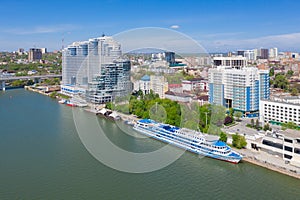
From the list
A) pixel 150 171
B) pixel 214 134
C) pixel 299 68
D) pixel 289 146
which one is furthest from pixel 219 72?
pixel 299 68

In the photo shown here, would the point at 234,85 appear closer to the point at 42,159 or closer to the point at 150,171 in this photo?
the point at 150,171

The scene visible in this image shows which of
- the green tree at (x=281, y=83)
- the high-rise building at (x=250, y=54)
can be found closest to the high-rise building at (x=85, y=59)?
the green tree at (x=281, y=83)

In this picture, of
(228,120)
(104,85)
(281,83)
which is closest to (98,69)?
(104,85)

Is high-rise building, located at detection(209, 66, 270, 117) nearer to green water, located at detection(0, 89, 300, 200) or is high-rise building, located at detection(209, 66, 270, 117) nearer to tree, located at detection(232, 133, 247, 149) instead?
tree, located at detection(232, 133, 247, 149)

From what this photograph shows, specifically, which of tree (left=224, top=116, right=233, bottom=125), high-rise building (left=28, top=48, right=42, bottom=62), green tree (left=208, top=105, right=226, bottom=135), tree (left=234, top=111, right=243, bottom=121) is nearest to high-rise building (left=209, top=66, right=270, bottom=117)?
tree (left=234, top=111, right=243, bottom=121)

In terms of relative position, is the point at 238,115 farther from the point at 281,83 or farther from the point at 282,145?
the point at 281,83
